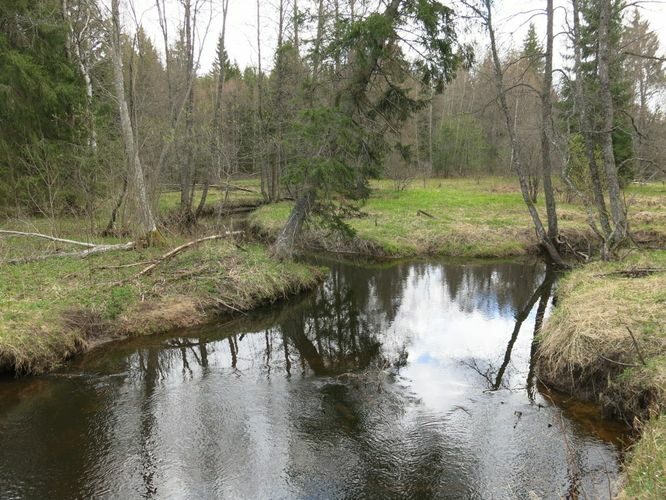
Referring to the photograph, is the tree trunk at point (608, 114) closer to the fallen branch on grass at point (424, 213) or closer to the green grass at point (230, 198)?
the fallen branch on grass at point (424, 213)

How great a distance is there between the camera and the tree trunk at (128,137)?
1202 cm

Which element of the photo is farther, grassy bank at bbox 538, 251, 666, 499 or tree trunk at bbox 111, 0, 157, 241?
tree trunk at bbox 111, 0, 157, 241

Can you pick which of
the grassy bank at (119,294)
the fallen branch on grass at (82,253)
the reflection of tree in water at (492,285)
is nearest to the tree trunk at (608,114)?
the reflection of tree in water at (492,285)

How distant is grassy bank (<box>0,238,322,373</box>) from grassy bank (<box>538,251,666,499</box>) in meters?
6.71

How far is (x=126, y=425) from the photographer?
6391 millimetres

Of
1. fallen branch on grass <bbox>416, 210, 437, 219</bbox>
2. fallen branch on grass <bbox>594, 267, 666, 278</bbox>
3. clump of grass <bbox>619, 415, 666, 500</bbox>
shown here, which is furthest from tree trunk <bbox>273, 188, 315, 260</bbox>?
clump of grass <bbox>619, 415, 666, 500</bbox>

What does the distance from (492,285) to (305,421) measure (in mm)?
9286

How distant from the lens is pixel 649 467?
4363mm

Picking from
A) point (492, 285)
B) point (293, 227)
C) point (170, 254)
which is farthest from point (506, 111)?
point (170, 254)

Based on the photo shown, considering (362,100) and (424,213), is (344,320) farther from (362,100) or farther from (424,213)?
(424,213)

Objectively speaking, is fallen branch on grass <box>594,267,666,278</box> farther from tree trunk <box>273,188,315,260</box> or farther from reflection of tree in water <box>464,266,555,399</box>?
tree trunk <box>273,188,315,260</box>

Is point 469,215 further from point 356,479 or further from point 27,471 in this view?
point 27,471

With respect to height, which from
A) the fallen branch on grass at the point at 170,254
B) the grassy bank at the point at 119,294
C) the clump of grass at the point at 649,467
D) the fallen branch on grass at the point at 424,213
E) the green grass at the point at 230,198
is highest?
the green grass at the point at 230,198

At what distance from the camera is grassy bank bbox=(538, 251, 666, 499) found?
4.95 metres
